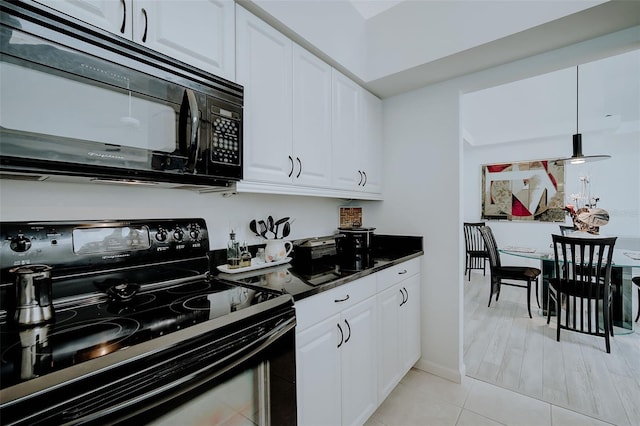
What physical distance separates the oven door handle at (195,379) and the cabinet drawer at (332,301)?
176mm

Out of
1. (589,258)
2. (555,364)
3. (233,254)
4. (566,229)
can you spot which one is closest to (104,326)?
(233,254)

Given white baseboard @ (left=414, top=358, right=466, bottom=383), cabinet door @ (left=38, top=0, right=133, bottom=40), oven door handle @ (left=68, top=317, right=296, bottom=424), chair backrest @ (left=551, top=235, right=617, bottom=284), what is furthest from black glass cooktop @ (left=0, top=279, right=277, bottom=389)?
chair backrest @ (left=551, top=235, right=617, bottom=284)

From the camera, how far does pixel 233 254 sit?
5.04ft

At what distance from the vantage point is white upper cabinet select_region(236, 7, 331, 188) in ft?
4.66

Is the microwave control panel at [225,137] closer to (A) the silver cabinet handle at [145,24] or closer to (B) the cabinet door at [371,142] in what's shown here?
(A) the silver cabinet handle at [145,24]

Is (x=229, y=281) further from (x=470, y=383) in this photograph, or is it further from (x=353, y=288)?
(x=470, y=383)

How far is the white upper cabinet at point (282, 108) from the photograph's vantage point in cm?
142

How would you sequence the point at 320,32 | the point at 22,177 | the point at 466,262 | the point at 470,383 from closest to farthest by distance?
the point at 22,177
the point at 320,32
the point at 470,383
the point at 466,262

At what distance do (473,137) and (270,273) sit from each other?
507 cm

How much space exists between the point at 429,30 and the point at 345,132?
2.74 feet

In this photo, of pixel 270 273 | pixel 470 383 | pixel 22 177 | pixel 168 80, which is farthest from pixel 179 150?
pixel 470 383

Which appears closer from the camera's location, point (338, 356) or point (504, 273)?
point (338, 356)

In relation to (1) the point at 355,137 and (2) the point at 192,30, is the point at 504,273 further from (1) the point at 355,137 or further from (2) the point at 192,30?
(2) the point at 192,30

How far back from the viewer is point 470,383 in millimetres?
2131
